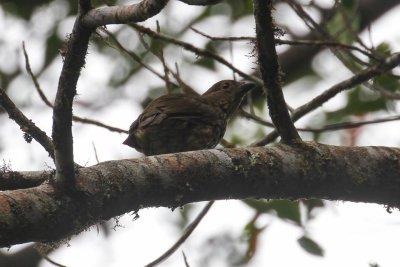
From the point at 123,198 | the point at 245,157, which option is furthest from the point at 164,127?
the point at 123,198

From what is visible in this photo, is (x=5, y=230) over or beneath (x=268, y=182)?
beneath

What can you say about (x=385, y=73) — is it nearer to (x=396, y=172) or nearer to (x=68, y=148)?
(x=396, y=172)

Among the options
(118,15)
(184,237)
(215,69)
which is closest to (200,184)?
(118,15)

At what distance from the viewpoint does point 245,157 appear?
11.2 feet

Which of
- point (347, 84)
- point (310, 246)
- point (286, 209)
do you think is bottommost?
point (310, 246)

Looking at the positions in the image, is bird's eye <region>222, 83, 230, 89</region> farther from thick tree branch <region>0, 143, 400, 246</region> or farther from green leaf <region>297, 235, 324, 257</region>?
thick tree branch <region>0, 143, 400, 246</region>

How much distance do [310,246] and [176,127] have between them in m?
1.05

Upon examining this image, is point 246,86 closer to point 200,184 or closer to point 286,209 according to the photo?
point 286,209

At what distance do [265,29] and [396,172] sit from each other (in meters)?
1.00

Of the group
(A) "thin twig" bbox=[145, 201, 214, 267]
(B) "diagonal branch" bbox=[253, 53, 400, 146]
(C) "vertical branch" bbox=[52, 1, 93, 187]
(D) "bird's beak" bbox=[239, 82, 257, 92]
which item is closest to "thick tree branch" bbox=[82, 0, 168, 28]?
(C) "vertical branch" bbox=[52, 1, 93, 187]

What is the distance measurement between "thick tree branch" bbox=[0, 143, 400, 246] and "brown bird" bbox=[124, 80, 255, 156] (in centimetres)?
129

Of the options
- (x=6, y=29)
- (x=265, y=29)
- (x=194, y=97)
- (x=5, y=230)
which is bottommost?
(x=5, y=230)

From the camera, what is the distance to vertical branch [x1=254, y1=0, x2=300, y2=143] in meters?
3.01

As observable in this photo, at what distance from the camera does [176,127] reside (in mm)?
4738
